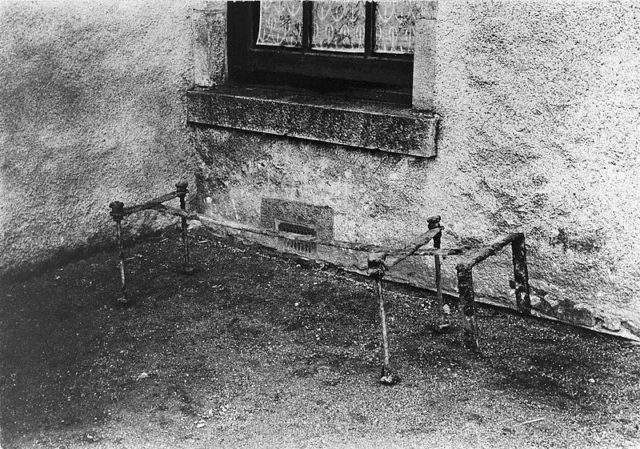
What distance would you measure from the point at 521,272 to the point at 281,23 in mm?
2235

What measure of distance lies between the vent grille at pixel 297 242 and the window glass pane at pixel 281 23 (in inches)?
44.7

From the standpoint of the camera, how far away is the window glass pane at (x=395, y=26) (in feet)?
15.0

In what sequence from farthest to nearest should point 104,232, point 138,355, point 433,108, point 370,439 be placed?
1. point 104,232
2. point 433,108
3. point 138,355
4. point 370,439

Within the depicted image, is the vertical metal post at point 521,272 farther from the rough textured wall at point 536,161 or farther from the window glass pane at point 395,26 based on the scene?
the window glass pane at point 395,26

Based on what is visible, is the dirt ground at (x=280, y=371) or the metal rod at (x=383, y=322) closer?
the dirt ground at (x=280, y=371)

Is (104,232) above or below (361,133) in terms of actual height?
below

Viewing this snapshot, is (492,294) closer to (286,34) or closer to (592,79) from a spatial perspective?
(592,79)

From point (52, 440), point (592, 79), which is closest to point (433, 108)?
point (592, 79)

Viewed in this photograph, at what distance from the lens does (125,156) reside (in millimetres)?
5148

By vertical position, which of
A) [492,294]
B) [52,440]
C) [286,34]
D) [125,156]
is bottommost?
[52,440]

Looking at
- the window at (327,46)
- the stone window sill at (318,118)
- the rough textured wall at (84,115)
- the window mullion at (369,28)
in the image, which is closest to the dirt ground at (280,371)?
the rough textured wall at (84,115)

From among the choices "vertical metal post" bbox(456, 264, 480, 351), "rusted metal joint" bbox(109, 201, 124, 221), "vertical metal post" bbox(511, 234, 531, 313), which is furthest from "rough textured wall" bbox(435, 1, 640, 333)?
"rusted metal joint" bbox(109, 201, 124, 221)

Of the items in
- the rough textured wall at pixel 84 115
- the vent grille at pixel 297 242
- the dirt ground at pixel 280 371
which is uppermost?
the rough textured wall at pixel 84 115

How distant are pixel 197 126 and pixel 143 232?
2.60 feet
